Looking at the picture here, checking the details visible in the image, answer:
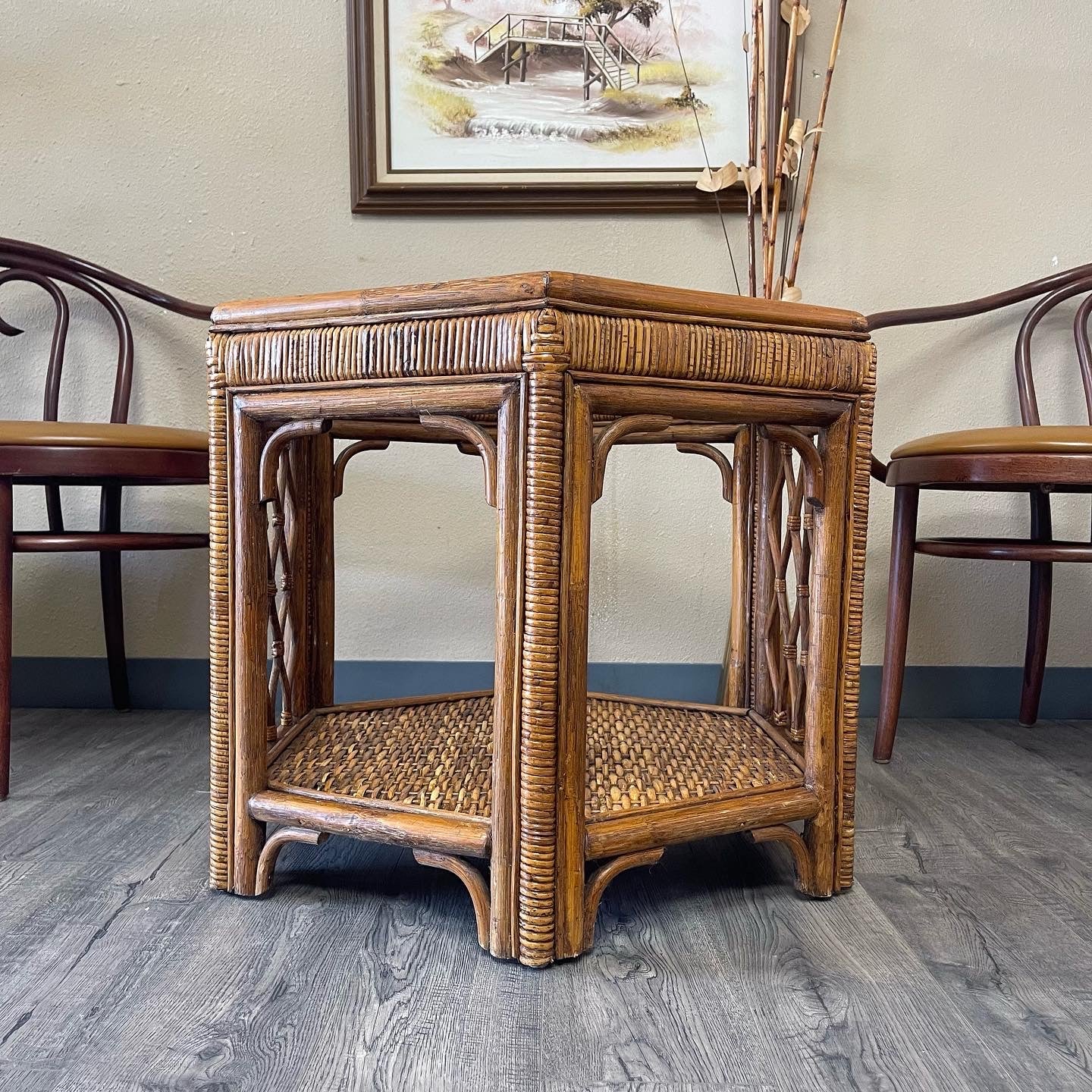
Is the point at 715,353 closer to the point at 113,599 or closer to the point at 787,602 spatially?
the point at 787,602

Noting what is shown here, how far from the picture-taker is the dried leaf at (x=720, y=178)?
1240 mm

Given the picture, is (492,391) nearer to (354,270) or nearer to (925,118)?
(354,270)

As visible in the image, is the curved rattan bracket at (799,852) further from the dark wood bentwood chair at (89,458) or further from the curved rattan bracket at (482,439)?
the dark wood bentwood chair at (89,458)

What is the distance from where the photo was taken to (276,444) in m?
0.84

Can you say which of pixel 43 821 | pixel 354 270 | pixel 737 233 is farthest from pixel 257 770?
pixel 737 233

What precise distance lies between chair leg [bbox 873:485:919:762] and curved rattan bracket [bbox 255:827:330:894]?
3.12 ft

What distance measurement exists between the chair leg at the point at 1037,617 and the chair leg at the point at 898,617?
0.96ft

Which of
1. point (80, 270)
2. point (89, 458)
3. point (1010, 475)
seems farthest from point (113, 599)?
point (1010, 475)

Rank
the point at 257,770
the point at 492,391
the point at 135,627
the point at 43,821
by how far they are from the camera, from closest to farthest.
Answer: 1. the point at 492,391
2. the point at 257,770
3. the point at 43,821
4. the point at 135,627

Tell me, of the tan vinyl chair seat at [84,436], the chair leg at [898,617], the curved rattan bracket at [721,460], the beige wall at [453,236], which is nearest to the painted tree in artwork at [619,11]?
the beige wall at [453,236]

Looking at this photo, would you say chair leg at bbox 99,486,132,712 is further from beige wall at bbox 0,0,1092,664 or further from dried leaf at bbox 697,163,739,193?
dried leaf at bbox 697,163,739,193

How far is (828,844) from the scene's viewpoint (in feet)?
2.91

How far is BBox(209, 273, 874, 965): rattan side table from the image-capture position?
717 millimetres

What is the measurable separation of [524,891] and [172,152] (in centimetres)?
154
